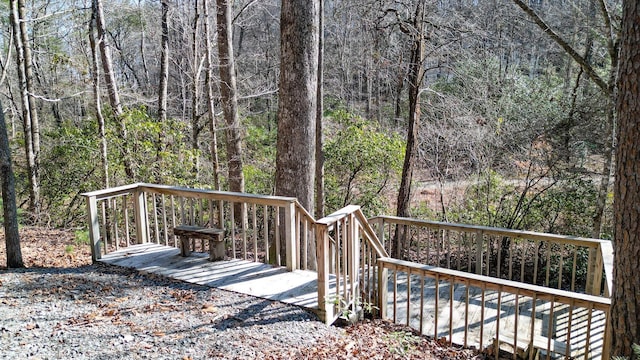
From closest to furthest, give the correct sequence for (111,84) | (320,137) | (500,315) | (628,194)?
(628,194) < (500,315) < (111,84) < (320,137)

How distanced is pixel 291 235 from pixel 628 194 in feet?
10.2

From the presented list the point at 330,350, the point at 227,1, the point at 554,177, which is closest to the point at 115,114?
the point at 227,1

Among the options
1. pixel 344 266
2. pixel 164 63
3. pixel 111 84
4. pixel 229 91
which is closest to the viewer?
pixel 344 266

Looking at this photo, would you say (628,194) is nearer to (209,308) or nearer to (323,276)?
(323,276)

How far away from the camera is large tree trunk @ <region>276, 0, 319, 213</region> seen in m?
5.52

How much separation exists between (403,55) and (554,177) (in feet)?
12.4

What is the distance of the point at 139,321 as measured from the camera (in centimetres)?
377

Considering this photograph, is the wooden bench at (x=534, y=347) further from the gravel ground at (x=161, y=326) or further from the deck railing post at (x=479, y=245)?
the deck railing post at (x=479, y=245)

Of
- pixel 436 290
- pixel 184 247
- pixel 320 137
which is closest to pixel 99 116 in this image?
pixel 184 247

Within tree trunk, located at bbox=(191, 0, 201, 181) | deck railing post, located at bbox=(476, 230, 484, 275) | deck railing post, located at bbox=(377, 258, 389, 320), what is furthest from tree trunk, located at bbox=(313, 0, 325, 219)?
deck railing post, located at bbox=(377, 258, 389, 320)

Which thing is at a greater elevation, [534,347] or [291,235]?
[291,235]

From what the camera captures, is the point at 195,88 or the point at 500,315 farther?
the point at 195,88

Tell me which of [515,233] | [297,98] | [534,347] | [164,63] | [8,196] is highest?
[164,63]

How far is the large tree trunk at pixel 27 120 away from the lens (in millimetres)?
8766
